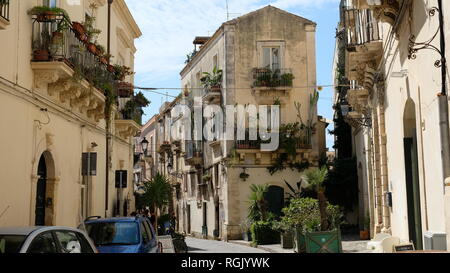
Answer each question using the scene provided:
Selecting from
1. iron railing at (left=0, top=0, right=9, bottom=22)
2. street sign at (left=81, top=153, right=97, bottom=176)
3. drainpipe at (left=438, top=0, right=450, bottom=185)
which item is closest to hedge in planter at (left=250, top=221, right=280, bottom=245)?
street sign at (left=81, top=153, right=97, bottom=176)

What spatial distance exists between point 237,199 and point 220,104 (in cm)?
516

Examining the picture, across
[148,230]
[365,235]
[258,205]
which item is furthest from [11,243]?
[258,205]

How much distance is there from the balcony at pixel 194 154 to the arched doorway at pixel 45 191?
69.5ft

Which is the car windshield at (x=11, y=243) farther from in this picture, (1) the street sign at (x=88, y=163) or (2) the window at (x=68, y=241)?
(1) the street sign at (x=88, y=163)

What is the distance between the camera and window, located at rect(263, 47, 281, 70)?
2892 centimetres

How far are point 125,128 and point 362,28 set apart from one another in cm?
954

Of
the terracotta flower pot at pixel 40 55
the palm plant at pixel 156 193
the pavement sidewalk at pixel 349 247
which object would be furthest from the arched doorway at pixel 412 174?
the palm plant at pixel 156 193

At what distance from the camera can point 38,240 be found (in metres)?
5.34

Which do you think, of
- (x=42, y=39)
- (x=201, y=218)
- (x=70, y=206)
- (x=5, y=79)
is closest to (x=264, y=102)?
(x=201, y=218)

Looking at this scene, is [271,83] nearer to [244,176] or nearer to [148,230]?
[244,176]

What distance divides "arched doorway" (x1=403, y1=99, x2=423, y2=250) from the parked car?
7.80 m

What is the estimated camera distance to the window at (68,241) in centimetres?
574

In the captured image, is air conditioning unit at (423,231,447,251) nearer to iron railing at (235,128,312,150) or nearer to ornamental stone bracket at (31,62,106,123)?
ornamental stone bracket at (31,62,106,123)
